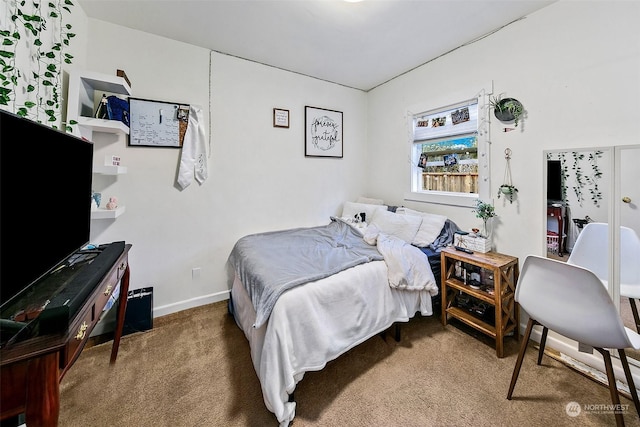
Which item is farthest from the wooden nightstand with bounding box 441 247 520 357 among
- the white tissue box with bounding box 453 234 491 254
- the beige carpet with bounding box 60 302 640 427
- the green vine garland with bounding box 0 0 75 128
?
the green vine garland with bounding box 0 0 75 128

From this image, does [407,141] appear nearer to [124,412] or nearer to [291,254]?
[291,254]

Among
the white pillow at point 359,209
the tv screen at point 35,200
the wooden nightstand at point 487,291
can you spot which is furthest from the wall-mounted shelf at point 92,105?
the wooden nightstand at point 487,291

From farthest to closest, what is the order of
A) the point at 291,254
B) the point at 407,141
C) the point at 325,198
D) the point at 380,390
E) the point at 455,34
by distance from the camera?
the point at 325,198 → the point at 407,141 → the point at 455,34 → the point at 291,254 → the point at 380,390

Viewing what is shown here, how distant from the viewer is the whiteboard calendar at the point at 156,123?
225 centimetres

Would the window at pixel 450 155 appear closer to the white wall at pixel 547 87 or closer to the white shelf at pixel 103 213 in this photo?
the white wall at pixel 547 87

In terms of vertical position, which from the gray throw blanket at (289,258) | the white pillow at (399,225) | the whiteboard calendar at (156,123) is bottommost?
the gray throw blanket at (289,258)

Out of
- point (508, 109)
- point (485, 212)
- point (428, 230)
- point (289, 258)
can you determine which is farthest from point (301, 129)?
point (485, 212)

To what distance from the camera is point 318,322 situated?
1485mm

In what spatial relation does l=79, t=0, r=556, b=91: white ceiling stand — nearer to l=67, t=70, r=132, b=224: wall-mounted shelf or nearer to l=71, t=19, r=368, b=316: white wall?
l=71, t=19, r=368, b=316: white wall

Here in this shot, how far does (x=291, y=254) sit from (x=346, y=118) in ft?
7.57

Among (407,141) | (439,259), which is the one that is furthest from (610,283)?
(407,141)

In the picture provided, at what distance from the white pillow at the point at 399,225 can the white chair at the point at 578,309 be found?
1.13 metres

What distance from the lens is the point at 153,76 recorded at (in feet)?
7.60

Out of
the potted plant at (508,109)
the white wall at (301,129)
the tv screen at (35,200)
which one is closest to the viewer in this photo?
the tv screen at (35,200)
